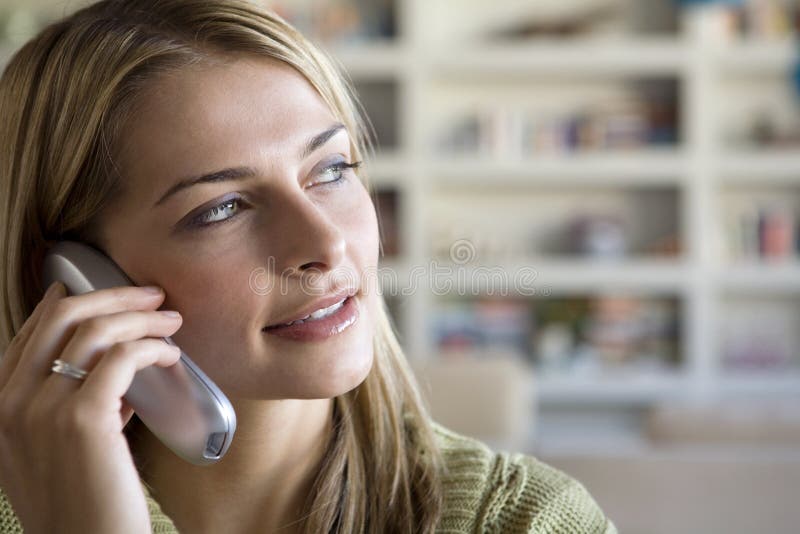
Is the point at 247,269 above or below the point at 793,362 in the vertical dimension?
→ above

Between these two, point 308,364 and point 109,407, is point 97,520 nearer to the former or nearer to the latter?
point 109,407

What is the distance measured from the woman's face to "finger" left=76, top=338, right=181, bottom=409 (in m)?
0.04

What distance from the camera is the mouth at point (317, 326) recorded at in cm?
93

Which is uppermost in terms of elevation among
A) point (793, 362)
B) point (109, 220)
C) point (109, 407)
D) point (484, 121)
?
point (109, 220)

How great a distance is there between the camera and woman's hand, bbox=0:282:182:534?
0.86m

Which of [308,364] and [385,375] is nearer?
[308,364]

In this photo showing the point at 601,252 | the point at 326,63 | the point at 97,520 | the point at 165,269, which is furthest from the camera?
the point at 601,252

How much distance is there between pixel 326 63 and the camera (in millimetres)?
1065

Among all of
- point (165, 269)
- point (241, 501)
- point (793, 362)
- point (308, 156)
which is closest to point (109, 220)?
point (165, 269)

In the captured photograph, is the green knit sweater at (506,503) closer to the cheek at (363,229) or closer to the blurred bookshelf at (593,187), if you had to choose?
the cheek at (363,229)

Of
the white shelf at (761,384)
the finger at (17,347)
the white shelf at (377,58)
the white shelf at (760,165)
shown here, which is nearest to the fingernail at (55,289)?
the finger at (17,347)

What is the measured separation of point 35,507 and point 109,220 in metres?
0.30

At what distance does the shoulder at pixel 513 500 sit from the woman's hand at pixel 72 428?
345 millimetres

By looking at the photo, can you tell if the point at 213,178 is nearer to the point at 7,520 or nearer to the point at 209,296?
the point at 209,296
